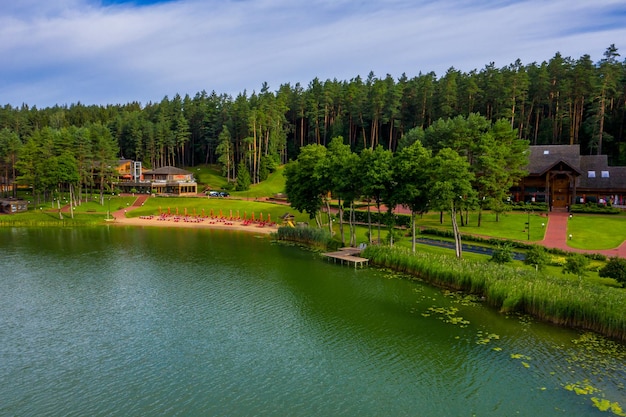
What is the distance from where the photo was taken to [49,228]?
75750 millimetres

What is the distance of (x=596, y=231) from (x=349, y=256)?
3088 centimetres

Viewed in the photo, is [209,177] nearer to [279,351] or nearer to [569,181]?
[569,181]

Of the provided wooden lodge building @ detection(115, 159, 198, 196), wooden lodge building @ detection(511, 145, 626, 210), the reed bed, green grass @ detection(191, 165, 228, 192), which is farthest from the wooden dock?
green grass @ detection(191, 165, 228, 192)

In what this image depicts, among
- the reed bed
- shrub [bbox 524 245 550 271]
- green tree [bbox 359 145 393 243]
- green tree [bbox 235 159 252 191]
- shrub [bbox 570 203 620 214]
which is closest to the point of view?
the reed bed

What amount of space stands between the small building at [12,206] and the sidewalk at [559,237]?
90.8 meters

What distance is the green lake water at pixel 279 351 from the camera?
2036 centimetres

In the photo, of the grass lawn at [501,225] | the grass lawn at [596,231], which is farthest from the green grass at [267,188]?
the grass lawn at [596,231]

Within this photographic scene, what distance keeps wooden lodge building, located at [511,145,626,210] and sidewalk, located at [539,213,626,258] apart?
29.3 ft

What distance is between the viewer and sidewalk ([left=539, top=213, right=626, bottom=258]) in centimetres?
4462

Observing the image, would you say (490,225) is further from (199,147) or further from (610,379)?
(199,147)

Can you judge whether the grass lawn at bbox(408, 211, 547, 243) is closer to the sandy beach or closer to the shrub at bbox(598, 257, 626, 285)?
the shrub at bbox(598, 257, 626, 285)

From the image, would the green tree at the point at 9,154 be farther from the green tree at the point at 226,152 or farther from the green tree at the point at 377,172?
the green tree at the point at 377,172

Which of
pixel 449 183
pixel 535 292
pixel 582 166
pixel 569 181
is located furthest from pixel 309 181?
pixel 582 166

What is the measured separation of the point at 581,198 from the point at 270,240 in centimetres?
5087
